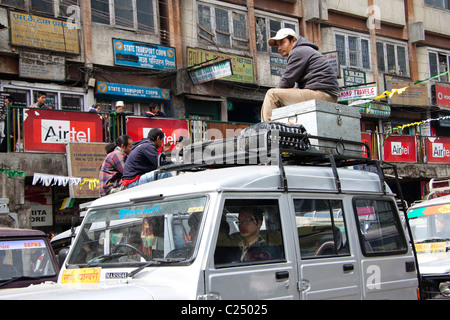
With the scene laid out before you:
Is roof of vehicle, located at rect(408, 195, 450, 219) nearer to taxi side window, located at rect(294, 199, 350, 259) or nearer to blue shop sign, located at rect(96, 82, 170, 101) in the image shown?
taxi side window, located at rect(294, 199, 350, 259)

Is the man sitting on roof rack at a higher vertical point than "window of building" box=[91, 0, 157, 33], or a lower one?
lower

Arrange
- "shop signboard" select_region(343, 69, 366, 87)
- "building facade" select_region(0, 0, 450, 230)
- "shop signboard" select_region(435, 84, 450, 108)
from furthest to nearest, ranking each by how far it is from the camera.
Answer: "shop signboard" select_region(435, 84, 450, 108), "shop signboard" select_region(343, 69, 366, 87), "building facade" select_region(0, 0, 450, 230)

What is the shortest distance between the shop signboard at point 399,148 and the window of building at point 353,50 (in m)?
3.69

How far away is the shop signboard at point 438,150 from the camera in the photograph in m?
18.4

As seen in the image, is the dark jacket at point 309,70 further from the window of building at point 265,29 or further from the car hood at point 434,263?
the window of building at point 265,29

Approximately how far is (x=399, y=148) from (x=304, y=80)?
13.1 m

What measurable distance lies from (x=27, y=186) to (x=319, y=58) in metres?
8.66

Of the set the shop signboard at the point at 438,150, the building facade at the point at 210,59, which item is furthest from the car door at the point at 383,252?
the shop signboard at the point at 438,150

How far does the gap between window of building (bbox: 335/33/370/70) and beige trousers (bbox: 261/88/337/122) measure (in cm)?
1464

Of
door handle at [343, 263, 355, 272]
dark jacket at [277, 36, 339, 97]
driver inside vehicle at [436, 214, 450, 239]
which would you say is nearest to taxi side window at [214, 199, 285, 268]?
door handle at [343, 263, 355, 272]

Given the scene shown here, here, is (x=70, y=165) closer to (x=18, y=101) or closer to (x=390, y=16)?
(x=18, y=101)

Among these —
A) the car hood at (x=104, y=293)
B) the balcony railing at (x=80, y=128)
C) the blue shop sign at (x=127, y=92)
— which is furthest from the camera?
the blue shop sign at (x=127, y=92)

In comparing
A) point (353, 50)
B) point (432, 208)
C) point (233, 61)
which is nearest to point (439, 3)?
point (353, 50)

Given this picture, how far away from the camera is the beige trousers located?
534 centimetres
